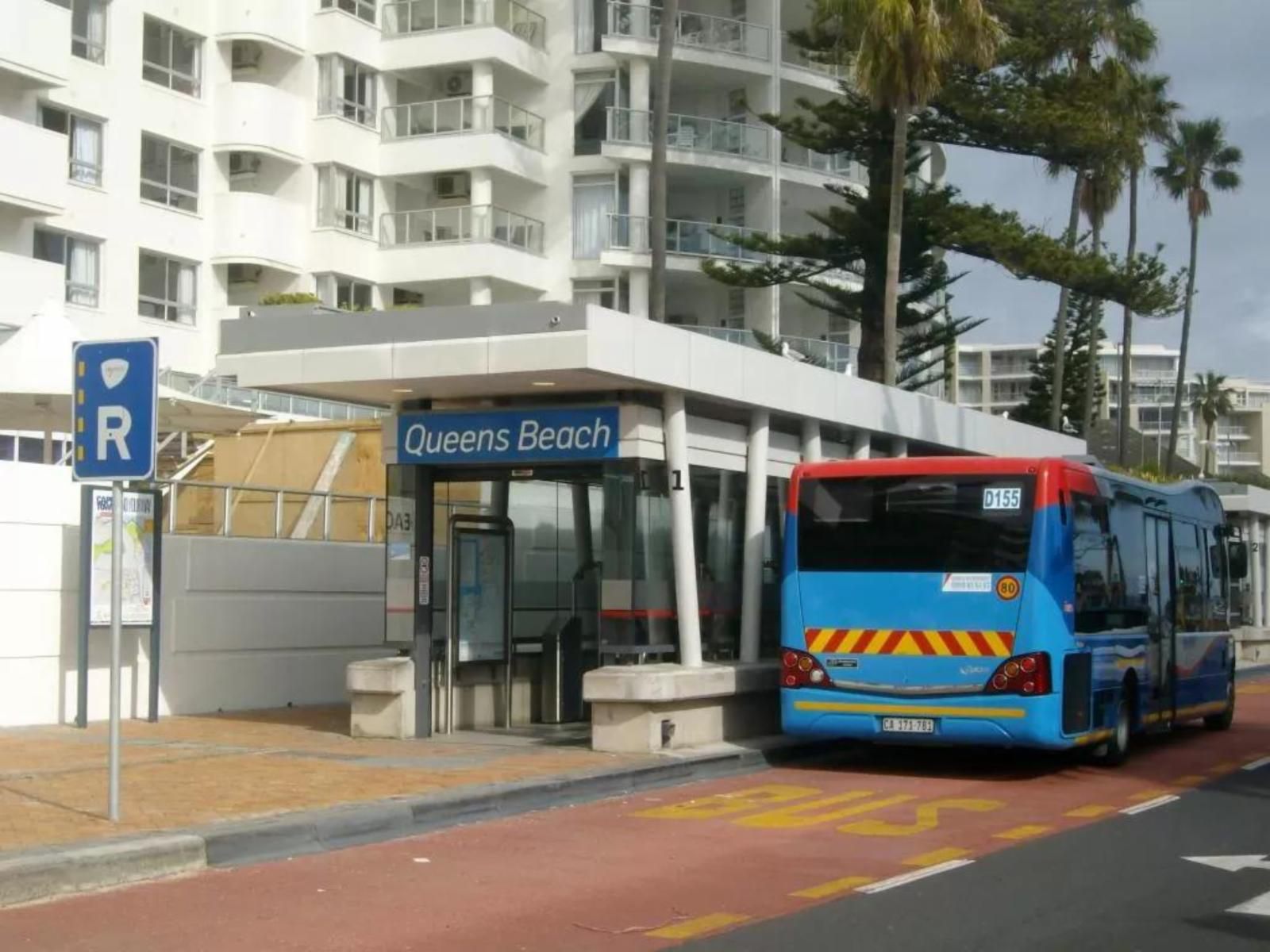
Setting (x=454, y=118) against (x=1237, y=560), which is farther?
(x=454, y=118)

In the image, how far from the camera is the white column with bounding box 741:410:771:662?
17.5 m

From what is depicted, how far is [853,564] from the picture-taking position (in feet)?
51.4

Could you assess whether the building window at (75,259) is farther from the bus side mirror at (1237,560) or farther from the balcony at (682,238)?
the bus side mirror at (1237,560)

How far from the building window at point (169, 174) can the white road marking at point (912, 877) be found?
3467 cm

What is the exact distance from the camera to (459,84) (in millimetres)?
47281

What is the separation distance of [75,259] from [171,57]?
21.2 feet

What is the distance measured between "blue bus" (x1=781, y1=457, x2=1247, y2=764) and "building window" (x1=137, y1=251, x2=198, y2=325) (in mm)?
28604

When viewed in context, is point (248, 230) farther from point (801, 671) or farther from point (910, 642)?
point (910, 642)

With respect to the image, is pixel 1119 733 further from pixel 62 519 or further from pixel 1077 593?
pixel 62 519

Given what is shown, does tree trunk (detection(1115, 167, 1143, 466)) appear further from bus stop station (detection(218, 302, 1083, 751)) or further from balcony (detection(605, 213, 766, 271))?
bus stop station (detection(218, 302, 1083, 751))

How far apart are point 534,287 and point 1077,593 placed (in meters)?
33.8

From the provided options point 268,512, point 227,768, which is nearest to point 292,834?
point 227,768

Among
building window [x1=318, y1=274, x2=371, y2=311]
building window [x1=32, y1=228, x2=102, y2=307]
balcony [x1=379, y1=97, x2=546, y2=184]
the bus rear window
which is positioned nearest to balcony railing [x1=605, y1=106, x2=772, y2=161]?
balcony [x1=379, y1=97, x2=546, y2=184]

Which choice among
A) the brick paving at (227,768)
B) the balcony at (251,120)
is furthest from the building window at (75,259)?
the brick paving at (227,768)
